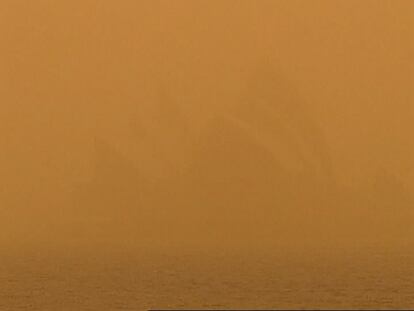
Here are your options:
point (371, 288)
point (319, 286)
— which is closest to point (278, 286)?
point (319, 286)

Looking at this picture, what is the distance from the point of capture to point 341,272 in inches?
5605

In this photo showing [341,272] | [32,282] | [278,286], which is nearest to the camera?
[278,286]

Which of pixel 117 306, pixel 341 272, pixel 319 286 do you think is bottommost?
pixel 117 306

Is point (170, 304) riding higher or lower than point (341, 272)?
lower

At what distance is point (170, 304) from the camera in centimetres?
9475

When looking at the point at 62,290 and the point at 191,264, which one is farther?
the point at 191,264

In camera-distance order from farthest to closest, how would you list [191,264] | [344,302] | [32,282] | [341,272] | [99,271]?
[191,264] < [99,271] < [341,272] < [32,282] < [344,302]

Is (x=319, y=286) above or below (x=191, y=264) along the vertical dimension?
below

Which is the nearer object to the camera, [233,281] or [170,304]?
[170,304]

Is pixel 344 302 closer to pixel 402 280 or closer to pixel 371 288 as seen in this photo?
pixel 371 288

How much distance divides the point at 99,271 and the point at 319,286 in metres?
53.7

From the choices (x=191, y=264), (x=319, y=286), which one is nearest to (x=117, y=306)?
(x=319, y=286)

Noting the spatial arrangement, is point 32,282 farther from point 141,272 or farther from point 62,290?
point 141,272

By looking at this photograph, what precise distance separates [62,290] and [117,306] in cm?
2178
